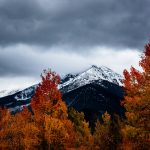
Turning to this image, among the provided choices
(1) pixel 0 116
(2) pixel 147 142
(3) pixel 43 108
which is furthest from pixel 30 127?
(1) pixel 0 116

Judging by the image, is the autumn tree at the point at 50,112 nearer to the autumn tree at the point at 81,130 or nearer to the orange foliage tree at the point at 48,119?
the orange foliage tree at the point at 48,119

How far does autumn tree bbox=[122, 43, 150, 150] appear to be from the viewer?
113ft

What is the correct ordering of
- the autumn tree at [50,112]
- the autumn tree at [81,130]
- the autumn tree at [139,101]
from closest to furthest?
the autumn tree at [139,101] < the autumn tree at [50,112] < the autumn tree at [81,130]

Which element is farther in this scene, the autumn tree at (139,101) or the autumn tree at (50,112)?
the autumn tree at (50,112)

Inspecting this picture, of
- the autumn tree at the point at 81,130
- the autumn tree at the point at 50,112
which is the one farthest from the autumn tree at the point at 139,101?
the autumn tree at the point at 81,130

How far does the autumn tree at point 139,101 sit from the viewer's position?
34.3 m

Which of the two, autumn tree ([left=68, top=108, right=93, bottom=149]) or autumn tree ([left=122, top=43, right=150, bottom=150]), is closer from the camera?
autumn tree ([left=122, top=43, right=150, bottom=150])

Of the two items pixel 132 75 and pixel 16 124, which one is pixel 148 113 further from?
pixel 16 124

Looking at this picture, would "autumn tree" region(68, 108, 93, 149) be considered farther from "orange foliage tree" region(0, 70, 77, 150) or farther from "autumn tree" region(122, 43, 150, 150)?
"autumn tree" region(122, 43, 150, 150)

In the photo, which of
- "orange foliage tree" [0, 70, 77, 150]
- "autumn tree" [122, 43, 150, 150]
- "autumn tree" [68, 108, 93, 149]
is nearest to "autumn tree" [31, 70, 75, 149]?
"orange foliage tree" [0, 70, 77, 150]

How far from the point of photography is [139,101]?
113 ft

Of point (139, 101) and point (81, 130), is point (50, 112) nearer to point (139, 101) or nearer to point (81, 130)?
point (139, 101)

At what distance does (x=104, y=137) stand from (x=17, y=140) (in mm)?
12536

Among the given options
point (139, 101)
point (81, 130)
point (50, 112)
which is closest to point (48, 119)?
point (50, 112)
